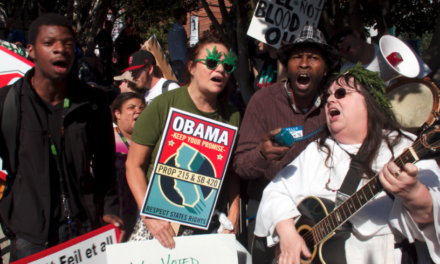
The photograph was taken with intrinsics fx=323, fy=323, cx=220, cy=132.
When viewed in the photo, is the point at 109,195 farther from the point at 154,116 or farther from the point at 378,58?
the point at 378,58

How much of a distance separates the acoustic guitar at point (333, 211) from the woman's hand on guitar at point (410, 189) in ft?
0.21

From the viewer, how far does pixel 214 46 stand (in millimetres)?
2154

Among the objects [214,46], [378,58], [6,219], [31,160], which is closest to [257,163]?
[214,46]

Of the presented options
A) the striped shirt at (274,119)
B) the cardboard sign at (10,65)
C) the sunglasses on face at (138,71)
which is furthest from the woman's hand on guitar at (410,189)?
the sunglasses on face at (138,71)

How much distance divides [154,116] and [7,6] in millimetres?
13171

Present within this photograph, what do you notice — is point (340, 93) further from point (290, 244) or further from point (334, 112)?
point (290, 244)

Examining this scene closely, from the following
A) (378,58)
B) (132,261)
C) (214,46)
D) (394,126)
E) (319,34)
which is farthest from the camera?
(378,58)

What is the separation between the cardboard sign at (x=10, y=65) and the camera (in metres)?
2.85

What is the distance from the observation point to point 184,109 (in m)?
2.16

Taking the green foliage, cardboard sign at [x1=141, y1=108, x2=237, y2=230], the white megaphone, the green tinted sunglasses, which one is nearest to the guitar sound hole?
cardboard sign at [x1=141, y1=108, x2=237, y2=230]

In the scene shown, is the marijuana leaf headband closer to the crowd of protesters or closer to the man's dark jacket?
the crowd of protesters

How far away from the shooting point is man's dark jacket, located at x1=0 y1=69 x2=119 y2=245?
1.88 meters

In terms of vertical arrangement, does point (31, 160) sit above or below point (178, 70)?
below

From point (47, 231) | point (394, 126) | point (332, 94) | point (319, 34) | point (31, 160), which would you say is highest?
point (319, 34)
